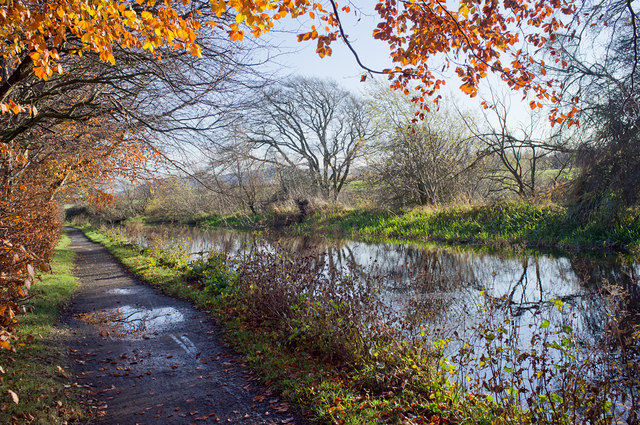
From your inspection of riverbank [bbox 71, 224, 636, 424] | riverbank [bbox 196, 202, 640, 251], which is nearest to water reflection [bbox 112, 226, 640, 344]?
riverbank [bbox 71, 224, 636, 424]

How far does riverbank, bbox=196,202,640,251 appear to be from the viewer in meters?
12.9

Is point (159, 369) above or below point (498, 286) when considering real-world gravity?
below

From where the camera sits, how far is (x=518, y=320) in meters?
6.59

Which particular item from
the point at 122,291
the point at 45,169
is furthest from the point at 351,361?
the point at 45,169

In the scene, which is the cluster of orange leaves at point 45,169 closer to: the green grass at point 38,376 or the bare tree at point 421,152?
the green grass at point 38,376

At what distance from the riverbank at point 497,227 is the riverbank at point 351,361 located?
4.18m

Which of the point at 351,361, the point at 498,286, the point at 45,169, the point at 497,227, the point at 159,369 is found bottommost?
the point at 159,369

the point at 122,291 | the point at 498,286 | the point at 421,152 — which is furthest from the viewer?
the point at 421,152

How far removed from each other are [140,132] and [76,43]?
1388 mm

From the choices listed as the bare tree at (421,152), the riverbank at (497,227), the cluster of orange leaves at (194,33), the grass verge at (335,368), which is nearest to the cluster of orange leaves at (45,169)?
the cluster of orange leaves at (194,33)

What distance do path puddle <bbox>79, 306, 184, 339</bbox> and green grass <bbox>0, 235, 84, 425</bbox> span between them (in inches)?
24.2

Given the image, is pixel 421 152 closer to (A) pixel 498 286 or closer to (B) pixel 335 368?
(A) pixel 498 286

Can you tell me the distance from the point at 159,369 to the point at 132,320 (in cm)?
259

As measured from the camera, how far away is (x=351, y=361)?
503 cm
